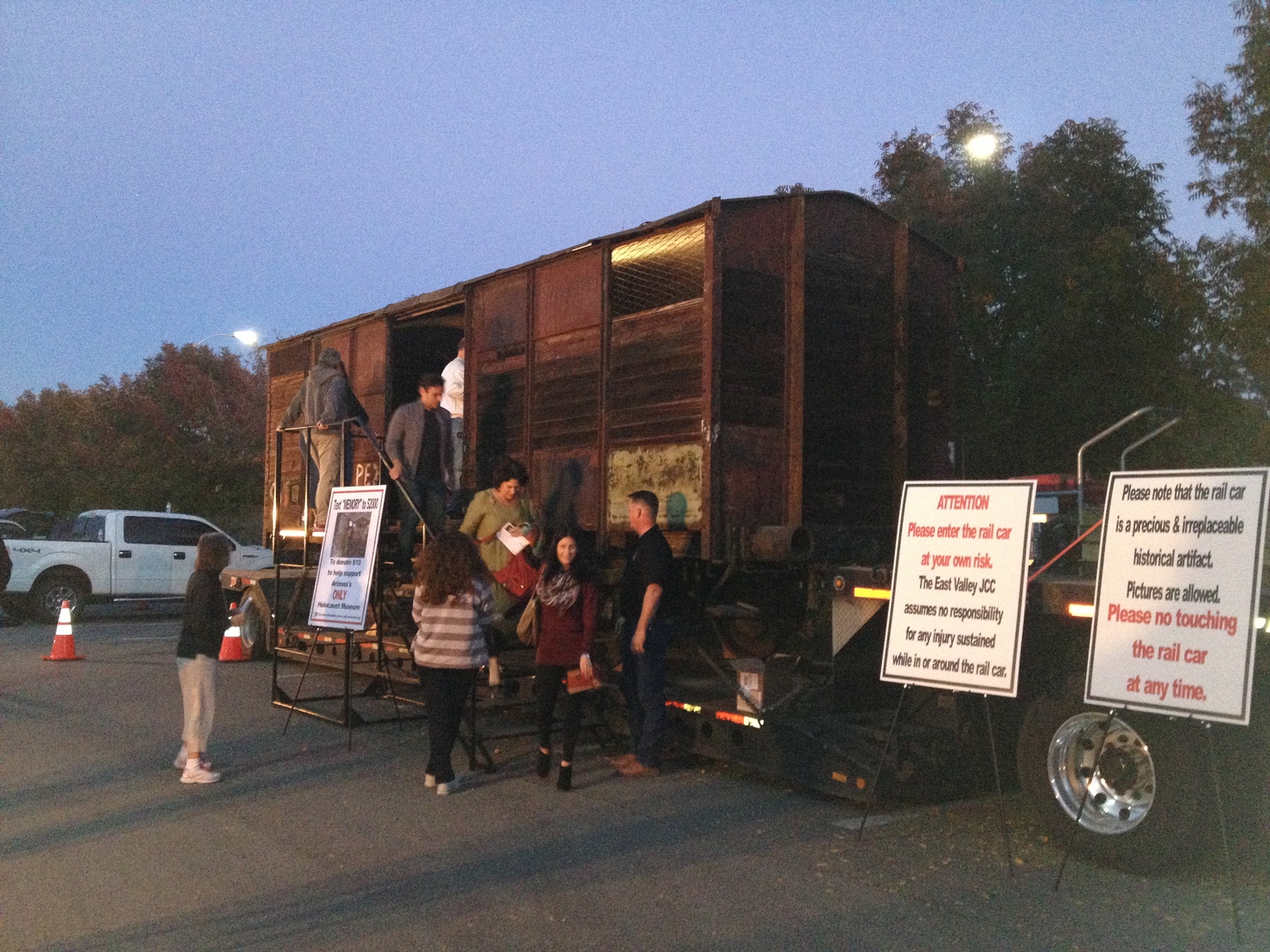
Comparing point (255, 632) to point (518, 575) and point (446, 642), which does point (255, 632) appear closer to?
point (518, 575)

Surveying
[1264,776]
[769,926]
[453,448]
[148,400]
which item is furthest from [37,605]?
[1264,776]

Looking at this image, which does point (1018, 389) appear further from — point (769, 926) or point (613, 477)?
point (769, 926)

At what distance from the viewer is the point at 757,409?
830 centimetres

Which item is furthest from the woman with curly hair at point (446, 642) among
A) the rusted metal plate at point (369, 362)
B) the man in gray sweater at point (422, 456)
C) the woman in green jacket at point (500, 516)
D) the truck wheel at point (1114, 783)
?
the rusted metal plate at point (369, 362)

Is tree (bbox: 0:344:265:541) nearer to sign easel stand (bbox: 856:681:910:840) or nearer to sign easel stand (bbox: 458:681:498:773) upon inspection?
sign easel stand (bbox: 458:681:498:773)

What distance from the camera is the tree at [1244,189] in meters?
16.1

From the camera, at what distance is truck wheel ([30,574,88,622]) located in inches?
757

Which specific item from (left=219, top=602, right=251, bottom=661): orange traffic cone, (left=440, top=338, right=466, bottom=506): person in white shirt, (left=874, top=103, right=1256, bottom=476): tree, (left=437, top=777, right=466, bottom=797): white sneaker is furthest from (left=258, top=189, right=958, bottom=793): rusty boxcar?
(left=874, top=103, right=1256, bottom=476): tree

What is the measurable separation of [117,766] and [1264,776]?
7.17 metres

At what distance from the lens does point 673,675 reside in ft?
29.4

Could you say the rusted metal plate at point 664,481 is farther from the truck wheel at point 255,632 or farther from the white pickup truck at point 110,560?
the white pickup truck at point 110,560

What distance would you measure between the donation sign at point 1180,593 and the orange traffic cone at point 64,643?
12.6 meters

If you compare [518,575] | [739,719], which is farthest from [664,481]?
[739,719]

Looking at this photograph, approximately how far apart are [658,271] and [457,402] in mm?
3580
